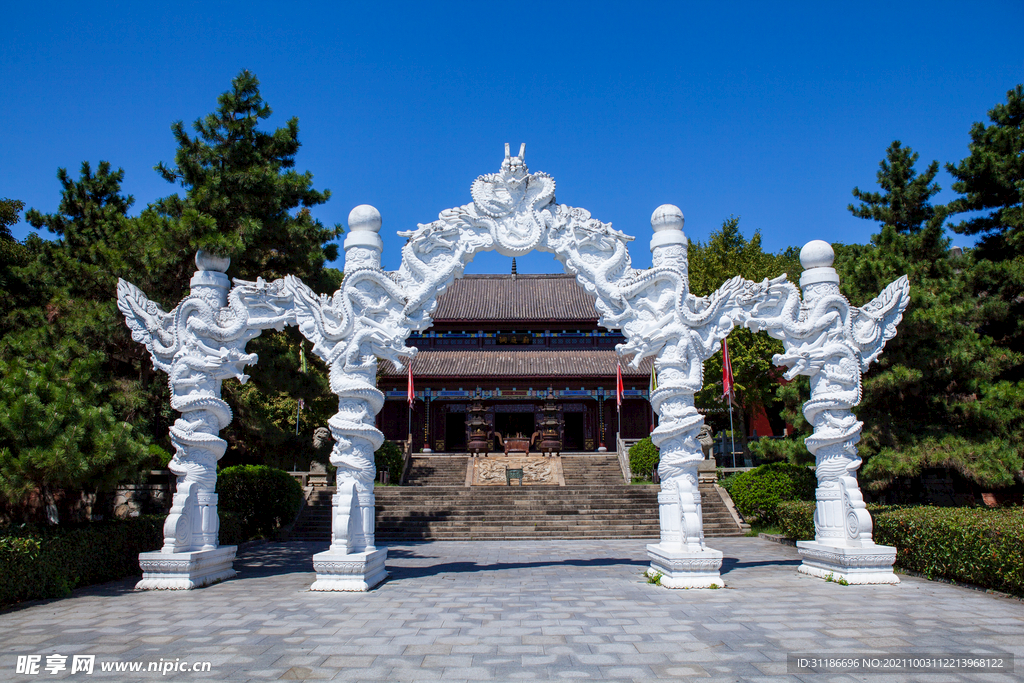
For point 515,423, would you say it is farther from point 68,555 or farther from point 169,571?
point 68,555

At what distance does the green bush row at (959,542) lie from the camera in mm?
6148

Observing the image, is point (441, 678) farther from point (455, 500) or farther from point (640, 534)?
point (455, 500)

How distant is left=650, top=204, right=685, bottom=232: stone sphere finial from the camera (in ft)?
25.2

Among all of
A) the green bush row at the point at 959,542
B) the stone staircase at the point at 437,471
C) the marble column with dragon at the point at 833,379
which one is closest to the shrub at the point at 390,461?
the stone staircase at the point at 437,471

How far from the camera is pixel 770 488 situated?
43.8 ft

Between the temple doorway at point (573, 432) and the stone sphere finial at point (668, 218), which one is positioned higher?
the stone sphere finial at point (668, 218)

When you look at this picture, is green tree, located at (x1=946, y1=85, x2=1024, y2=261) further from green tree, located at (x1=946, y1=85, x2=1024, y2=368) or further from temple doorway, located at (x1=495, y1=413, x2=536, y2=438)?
temple doorway, located at (x1=495, y1=413, x2=536, y2=438)

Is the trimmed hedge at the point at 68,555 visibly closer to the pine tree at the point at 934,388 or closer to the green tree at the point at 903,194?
the pine tree at the point at 934,388

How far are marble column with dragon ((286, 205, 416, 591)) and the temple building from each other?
15.6m

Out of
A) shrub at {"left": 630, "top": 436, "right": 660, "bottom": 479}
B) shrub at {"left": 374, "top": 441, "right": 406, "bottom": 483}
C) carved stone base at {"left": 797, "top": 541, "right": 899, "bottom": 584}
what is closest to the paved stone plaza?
carved stone base at {"left": 797, "top": 541, "right": 899, "bottom": 584}

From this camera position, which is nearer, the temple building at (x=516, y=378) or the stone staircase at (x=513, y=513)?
the stone staircase at (x=513, y=513)

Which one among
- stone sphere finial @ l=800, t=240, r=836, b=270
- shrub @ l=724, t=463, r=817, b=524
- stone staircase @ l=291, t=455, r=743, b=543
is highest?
stone sphere finial @ l=800, t=240, r=836, b=270

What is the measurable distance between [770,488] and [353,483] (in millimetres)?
10003

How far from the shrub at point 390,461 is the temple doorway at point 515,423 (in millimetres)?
10322
